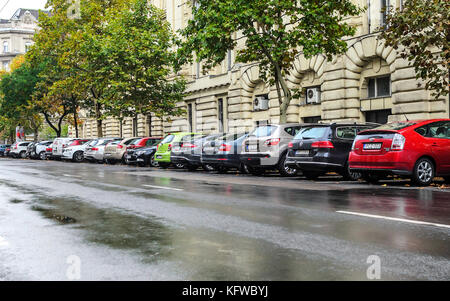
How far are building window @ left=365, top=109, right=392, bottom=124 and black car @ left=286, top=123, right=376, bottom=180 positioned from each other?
8839 millimetres

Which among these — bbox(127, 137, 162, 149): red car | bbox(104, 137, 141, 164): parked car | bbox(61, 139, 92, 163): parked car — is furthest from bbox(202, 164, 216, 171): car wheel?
bbox(61, 139, 92, 163): parked car

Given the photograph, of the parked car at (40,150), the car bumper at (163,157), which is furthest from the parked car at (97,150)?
the parked car at (40,150)

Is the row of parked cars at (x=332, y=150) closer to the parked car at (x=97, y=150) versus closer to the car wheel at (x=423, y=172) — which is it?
the car wheel at (x=423, y=172)

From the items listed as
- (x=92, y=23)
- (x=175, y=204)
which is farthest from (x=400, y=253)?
(x=92, y=23)

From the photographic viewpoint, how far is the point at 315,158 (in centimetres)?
1481

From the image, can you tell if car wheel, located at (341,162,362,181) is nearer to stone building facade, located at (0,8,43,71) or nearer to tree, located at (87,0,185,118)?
tree, located at (87,0,185,118)

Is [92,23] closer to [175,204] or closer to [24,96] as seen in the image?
[24,96]

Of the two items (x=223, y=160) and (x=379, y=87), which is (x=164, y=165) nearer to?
(x=223, y=160)

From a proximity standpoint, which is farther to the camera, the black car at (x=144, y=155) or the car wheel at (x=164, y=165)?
the black car at (x=144, y=155)

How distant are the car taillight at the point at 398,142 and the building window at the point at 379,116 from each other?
455 inches

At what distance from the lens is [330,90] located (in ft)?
85.1

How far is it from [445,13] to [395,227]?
9848 millimetres

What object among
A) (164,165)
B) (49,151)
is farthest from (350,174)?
(49,151)

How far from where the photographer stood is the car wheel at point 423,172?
1255cm
